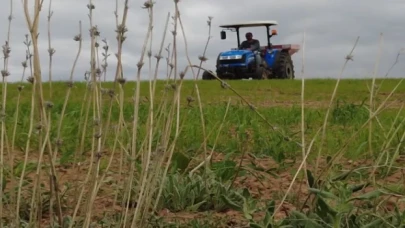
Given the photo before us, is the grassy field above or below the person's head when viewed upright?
below

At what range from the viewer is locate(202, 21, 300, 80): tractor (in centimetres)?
2028

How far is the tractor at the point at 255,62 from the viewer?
2028 centimetres

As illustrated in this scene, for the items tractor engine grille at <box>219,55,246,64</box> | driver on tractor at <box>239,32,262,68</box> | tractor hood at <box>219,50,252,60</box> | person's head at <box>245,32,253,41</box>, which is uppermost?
person's head at <box>245,32,253,41</box>

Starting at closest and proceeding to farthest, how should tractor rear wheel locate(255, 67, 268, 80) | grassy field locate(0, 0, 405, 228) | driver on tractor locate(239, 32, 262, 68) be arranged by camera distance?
1. grassy field locate(0, 0, 405, 228)
2. tractor rear wheel locate(255, 67, 268, 80)
3. driver on tractor locate(239, 32, 262, 68)

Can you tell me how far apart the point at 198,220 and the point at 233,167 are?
29.4 inches

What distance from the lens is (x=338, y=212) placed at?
2191 millimetres

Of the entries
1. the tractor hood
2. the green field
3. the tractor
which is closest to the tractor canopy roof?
the tractor

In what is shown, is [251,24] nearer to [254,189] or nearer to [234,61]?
[234,61]

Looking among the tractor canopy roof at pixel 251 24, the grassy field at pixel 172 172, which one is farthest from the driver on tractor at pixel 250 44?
the grassy field at pixel 172 172

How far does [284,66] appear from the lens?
21328 millimetres

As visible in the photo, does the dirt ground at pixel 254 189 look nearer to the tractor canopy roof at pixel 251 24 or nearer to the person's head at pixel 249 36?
the tractor canopy roof at pixel 251 24

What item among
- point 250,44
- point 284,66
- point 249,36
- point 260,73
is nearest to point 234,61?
point 260,73

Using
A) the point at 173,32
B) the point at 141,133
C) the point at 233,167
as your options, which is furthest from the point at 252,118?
the point at 173,32

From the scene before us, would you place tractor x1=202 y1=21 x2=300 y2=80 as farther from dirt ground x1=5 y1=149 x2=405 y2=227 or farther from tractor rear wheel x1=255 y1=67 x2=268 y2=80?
dirt ground x1=5 y1=149 x2=405 y2=227
